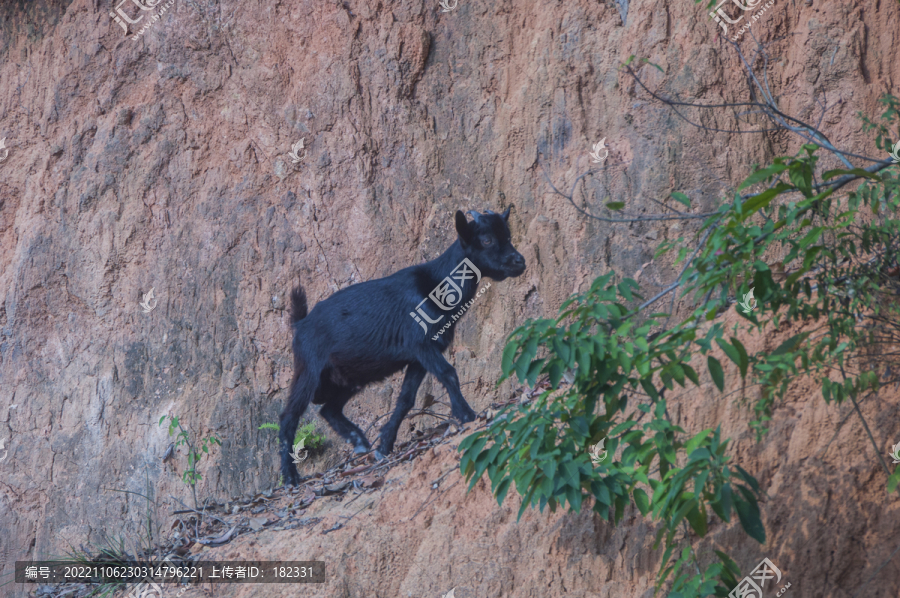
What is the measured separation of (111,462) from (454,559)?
18.4 ft

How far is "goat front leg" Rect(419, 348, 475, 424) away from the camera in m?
6.22

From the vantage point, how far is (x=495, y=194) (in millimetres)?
8164

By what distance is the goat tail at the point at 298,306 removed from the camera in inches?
285

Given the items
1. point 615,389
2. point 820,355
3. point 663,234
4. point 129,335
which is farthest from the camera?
point 129,335

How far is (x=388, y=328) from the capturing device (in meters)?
6.75

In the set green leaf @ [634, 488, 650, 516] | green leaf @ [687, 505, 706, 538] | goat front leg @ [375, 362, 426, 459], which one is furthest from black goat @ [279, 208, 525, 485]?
green leaf @ [687, 505, 706, 538]

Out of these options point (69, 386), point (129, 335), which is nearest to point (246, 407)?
point (129, 335)

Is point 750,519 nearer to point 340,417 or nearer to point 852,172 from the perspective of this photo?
point 852,172

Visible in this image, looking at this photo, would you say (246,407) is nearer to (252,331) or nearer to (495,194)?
(252,331)

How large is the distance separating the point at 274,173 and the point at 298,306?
2.26 meters

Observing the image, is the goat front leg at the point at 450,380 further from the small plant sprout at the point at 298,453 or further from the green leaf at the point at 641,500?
the green leaf at the point at 641,500

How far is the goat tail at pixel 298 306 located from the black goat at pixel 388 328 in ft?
0.05

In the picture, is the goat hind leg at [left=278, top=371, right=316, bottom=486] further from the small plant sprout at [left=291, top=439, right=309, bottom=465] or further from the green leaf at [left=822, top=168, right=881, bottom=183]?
the green leaf at [left=822, top=168, right=881, bottom=183]

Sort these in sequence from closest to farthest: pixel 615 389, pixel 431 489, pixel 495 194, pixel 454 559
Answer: pixel 615 389, pixel 454 559, pixel 431 489, pixel 495 194
